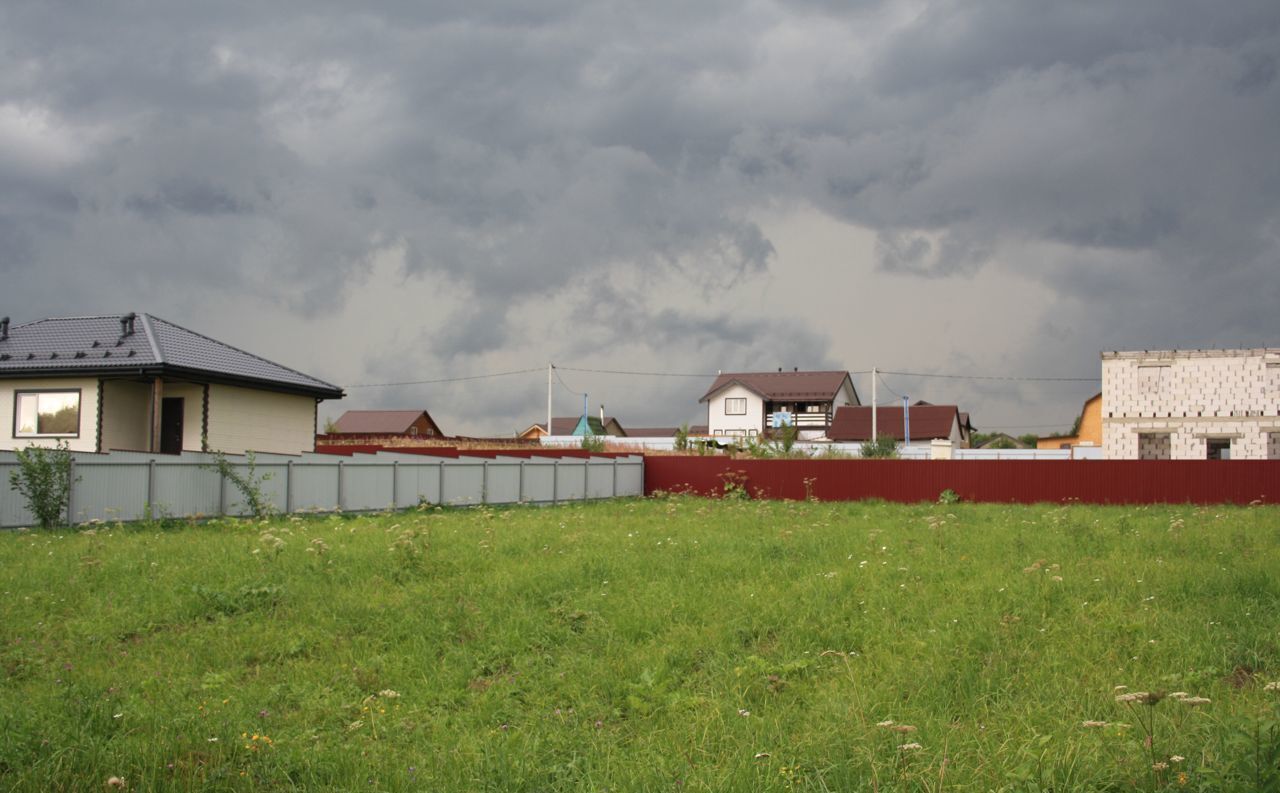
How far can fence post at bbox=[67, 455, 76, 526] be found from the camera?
16.1 metres

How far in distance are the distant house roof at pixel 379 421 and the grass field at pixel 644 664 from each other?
5211 centimetres

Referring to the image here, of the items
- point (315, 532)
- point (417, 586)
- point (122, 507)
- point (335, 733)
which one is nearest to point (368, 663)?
point (335, 733)

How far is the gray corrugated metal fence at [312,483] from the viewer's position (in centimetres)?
1642

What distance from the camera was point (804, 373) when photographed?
6619 centimetres

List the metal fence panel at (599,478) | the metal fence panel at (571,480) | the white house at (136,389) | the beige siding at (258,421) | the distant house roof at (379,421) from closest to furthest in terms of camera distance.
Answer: the white house at (136,389)
the beige siding at (258,421)
the metal fence panel at (571,480)
the metal fence panel at (599,478)
the distant house roof at (379,421)

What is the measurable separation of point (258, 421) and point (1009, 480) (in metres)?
19.9

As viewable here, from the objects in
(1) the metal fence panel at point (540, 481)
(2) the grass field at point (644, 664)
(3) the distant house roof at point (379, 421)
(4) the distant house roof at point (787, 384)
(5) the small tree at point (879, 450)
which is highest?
(4) the distant house roof at point (787, 384)

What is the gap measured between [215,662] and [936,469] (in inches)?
859

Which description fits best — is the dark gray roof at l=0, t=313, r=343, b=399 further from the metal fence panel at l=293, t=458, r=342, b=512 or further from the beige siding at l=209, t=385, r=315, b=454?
the metal fence panel at l=293, t=458, r=342, b=512

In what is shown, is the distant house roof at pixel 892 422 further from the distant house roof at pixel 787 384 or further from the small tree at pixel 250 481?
the small tree at pixel 250 481

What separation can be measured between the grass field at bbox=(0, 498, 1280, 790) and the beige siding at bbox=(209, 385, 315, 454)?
→ 37.3 ft

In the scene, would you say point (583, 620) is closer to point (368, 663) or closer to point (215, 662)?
point (368, 663)

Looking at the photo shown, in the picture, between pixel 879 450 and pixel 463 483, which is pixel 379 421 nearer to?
pixel 879 450

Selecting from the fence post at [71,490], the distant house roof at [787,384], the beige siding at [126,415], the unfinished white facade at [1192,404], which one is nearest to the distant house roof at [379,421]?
the distant house roof at [787,384]
